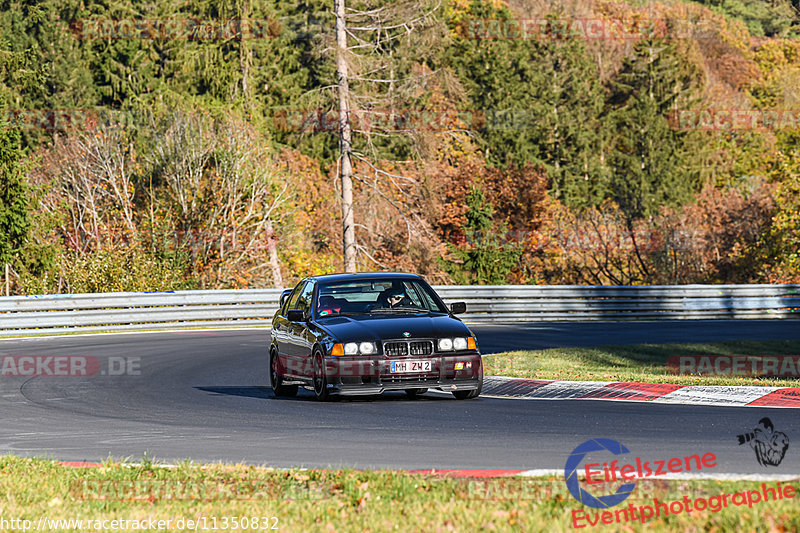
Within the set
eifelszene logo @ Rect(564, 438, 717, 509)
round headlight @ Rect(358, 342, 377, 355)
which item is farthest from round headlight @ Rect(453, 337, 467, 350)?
eifelszene logo @ Rect(564, 438, 717, 509)

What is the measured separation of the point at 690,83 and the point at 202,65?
39.5 metres

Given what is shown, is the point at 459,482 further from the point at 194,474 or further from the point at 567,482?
the point at 194,474

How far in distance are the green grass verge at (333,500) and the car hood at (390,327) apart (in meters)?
4.64

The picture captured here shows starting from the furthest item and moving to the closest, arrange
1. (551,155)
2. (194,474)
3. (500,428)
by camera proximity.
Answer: (551,155) → (500,428) → (194,474)

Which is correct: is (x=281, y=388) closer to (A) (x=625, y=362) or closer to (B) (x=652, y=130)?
(A) (x=625, y=362)

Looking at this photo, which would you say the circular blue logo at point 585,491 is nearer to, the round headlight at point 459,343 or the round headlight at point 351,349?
the round headlight at point 459,343

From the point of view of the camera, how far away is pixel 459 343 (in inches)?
508

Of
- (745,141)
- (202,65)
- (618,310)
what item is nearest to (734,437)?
(618,310)

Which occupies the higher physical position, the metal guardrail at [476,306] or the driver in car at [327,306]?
the driver in car at [327,306]

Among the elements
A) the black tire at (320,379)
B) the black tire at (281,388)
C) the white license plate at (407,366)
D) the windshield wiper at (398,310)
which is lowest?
the black tire at (281,388)

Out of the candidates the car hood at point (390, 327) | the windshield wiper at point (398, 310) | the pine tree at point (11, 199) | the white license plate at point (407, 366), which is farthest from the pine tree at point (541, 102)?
the white license plate at point (407, 366)

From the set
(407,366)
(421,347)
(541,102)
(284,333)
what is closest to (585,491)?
(407,366)

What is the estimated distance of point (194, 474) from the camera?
26.3 feet

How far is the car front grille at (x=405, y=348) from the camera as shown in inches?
498
